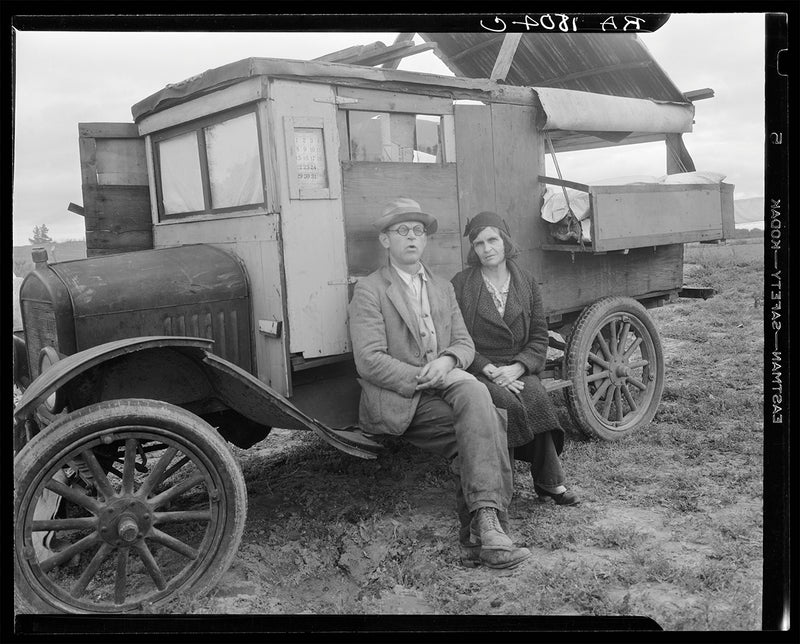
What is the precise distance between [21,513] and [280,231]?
1533 millimetres

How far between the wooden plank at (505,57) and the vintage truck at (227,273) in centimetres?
2

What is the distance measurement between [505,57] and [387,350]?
185cm

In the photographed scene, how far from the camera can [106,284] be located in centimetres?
324

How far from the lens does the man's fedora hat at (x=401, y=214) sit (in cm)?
347

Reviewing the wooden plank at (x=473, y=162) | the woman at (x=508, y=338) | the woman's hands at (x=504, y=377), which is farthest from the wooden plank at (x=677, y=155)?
the woman's hands at (x=504, y=377)

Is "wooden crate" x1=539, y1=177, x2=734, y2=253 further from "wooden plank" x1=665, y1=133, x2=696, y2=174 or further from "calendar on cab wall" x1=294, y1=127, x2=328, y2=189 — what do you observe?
"calendar on cab wall" x1=294, y1=127, x2=328, y2=189

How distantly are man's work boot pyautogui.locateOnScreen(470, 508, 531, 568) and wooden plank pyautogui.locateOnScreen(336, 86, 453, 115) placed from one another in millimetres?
1962

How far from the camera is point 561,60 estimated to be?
14.2 ft

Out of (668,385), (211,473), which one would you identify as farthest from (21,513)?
(668,385)

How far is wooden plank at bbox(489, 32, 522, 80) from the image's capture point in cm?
399

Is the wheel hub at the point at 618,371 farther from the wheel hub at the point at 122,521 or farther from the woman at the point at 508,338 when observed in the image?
the wheel hub at the point at 122,521

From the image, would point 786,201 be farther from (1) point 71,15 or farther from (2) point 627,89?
(1) point 71,15

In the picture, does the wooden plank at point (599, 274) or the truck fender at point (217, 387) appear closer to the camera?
the truck fender at point (217, 387)

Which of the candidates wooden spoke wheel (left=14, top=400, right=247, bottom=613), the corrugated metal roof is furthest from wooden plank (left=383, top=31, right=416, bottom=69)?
wooden spoke wheel (left=14, top=400, right=247, bottom=613)
